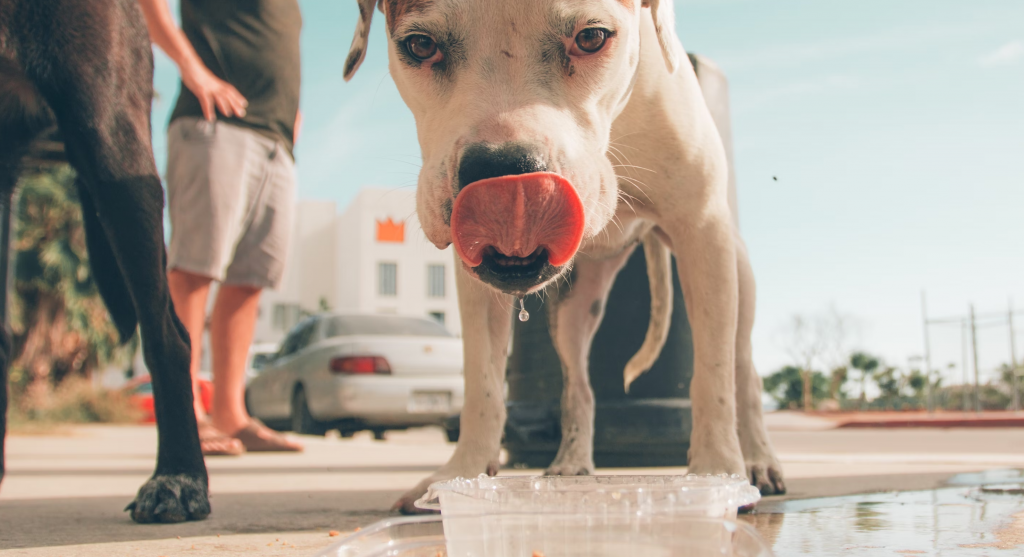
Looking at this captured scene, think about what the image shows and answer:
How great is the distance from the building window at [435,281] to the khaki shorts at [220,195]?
4240 cm

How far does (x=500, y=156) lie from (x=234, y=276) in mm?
3389

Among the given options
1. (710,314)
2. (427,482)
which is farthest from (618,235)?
(427,482)

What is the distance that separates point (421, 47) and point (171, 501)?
1.25 m

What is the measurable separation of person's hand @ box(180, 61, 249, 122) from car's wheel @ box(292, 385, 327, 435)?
18.1 feet

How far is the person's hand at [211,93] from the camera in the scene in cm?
409

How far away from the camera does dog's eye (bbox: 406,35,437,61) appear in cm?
206

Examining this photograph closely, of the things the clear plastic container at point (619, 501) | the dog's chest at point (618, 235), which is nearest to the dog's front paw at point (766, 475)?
the dog's chest at point (618, 235)

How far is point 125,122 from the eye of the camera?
7.39 ft

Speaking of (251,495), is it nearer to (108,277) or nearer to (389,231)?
(108,277)

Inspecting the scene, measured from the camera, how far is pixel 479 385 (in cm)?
254

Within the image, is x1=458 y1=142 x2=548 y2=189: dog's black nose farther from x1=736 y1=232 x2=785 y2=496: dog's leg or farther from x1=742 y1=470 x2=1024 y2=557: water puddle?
x1=736 y1=232 x2=785 y2=496: dog's leg

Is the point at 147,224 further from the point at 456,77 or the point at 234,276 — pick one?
the point at 234,276

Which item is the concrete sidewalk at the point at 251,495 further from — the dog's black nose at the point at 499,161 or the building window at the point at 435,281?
the building window at the point at 435,281

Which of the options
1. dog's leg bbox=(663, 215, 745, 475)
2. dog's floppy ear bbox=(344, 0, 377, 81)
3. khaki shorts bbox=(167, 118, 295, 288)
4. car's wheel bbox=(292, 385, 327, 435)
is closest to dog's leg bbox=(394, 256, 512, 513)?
dog's leg bbox=(663, 215, 745, 475)
